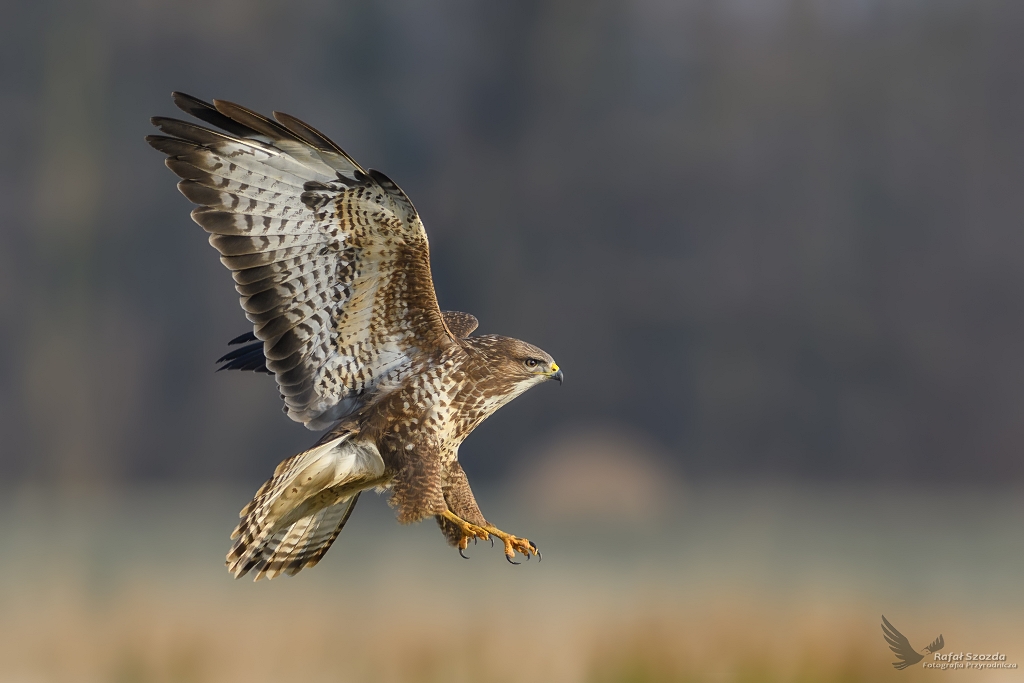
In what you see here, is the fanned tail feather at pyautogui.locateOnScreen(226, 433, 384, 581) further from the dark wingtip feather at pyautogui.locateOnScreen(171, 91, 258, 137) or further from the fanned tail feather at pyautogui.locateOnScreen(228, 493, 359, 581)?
the dark wingtip feather at pyautogui.locateOnScreen(171, 91, 258, 137)

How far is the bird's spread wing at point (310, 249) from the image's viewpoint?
2.96 m

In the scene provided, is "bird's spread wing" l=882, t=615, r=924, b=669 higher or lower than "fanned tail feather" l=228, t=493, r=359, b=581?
lower

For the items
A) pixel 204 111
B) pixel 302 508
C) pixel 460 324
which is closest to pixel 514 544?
pixel 302 508

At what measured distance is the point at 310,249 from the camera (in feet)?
10.4

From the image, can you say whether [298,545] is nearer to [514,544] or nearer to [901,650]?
[514,544]

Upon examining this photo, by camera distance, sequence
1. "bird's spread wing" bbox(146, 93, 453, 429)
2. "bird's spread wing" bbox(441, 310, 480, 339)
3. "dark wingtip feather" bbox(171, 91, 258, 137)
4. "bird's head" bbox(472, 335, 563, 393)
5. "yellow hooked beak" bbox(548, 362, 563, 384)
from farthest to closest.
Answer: "bird's spread wing" bbox(441, 310, 480, 339) → "yellow hooked beak" bbox(548, 362, 563, 384) → "bird's head" bbox(472, 335, 563, 393) → "bird's spread wing" bbox(146, 93, 453, 429) → "dark wingtip feather" bbox(171, 91, 258, 137)

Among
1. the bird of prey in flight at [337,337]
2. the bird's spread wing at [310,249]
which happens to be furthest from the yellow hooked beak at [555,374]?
the bird's spread wing at [310,249]

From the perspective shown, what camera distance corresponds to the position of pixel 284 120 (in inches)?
110

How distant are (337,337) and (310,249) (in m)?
0.36

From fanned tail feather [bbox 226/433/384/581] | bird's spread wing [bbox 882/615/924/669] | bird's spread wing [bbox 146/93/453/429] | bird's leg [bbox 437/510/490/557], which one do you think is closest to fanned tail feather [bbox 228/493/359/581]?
fanned tail feather [bbox 226/433/384/581]

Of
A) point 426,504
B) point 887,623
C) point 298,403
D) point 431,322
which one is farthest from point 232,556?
point 887,623

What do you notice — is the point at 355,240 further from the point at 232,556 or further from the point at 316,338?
the point at 232,556

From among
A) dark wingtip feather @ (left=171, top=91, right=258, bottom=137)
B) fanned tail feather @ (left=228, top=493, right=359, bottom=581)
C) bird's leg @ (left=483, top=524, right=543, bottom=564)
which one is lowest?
fanned tail feather @ (left=228, top=493, right=359, bottom=581)

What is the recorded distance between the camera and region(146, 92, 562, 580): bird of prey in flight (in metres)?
3.00
